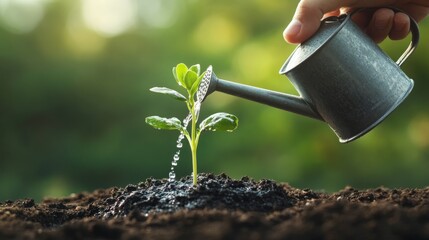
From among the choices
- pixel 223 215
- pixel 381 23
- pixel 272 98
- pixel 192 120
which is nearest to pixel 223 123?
pixel 192 120

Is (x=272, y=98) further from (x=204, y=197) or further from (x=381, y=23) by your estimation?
(x=381, y=23)

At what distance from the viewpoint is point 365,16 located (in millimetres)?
2572

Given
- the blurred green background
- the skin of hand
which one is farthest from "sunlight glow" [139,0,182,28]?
the skin of hand

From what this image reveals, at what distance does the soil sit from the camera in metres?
1.40

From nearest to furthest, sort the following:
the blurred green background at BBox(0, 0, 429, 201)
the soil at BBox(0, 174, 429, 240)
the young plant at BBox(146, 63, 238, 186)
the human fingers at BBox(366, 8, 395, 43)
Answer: the soil at BBox(0, 174, 429, 240)
the young plant at BBox(146, 63, 238, 186)
the human fingers at BBox(366, 8, 395, 43)
the blurred green background at BBox(0, 0, 429, 201)

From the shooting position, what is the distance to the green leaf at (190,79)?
2.21 m

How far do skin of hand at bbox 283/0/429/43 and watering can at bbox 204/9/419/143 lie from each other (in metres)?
0.05

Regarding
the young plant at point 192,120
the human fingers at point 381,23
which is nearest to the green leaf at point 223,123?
the young plant at point 192,120

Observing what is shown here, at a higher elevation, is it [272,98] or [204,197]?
[272,98]

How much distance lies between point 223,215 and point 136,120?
526 cm

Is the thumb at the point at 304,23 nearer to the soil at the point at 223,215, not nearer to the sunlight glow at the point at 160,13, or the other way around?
the soil at the point at 223,215

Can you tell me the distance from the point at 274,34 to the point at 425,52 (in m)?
1.69

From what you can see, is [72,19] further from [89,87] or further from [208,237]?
[208,237]

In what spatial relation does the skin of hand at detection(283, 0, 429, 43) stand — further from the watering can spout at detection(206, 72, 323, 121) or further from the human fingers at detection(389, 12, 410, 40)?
the watering can spout at detection(206, 72, 323, 121)
